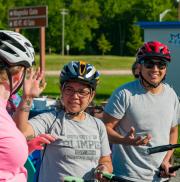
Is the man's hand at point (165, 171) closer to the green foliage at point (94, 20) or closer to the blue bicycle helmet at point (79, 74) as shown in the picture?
the blue bicycle helmet at point (79, 74)

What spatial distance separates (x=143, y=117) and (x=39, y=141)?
119 centimetres

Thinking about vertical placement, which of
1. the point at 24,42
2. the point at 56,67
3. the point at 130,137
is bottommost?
the point at 56,67

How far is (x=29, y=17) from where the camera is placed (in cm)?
1750

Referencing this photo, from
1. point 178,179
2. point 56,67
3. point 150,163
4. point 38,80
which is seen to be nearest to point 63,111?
point 38,80

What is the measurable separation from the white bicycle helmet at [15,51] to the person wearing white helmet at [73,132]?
0.54 meters

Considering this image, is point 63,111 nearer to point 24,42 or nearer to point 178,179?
point 24,42

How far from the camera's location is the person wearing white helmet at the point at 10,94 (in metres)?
2.67

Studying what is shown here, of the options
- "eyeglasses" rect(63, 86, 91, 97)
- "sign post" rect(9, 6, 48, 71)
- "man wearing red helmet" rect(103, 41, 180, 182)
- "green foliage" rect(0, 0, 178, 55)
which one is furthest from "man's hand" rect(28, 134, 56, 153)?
"green foliage" rect(0, 0, 178, 55)

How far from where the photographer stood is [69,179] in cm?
282

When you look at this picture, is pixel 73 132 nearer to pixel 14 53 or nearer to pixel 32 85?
pixel 32 85

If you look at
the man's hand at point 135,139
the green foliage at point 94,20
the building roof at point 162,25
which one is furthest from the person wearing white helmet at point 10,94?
the green foliage at point 94,20

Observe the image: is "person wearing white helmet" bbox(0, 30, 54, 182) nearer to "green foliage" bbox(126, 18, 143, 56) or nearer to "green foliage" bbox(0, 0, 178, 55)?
"green foliage" bbox(0, 0, 178, 55)

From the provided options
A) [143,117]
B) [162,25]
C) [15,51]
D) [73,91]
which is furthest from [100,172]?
[162,25]

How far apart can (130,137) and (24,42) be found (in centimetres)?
117
